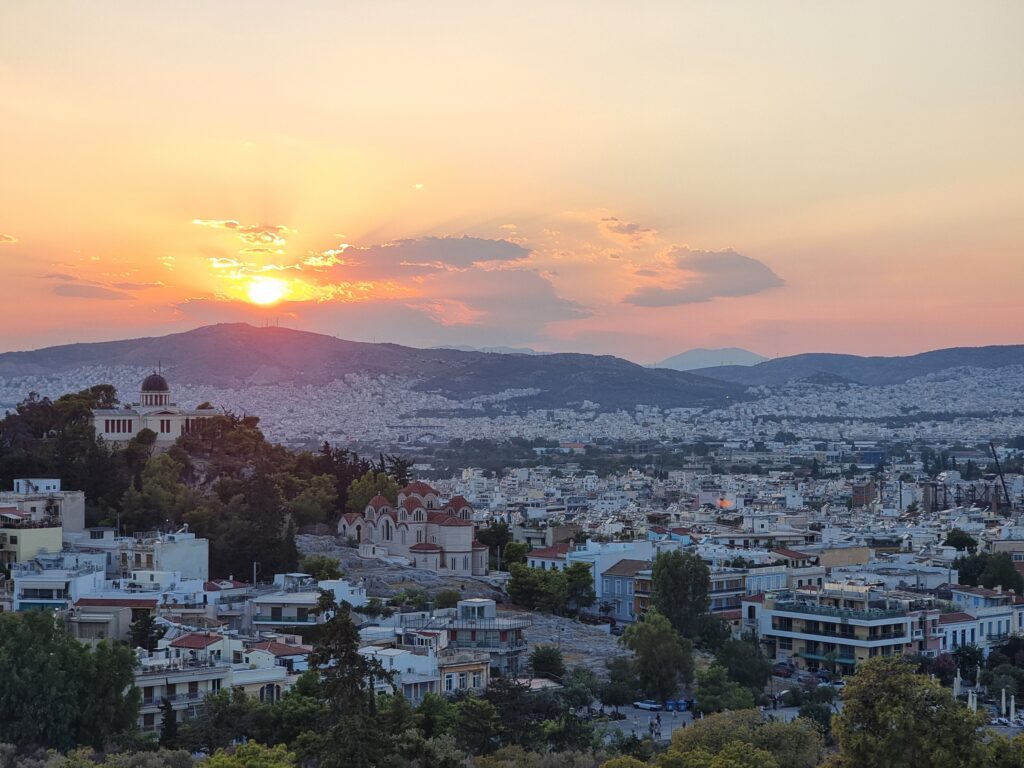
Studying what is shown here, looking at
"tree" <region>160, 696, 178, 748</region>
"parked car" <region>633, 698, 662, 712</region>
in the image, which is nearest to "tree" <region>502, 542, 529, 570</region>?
"parked car" <region>633, 698, 662, 712</region>

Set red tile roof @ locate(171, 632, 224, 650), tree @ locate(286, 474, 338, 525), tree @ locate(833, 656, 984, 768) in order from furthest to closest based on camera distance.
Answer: tree @ locate(286, 474, 338, 525)
red tile roof @ locate(171, 632, 224, 650)
tree @ locate(833, 656, 984, 768)

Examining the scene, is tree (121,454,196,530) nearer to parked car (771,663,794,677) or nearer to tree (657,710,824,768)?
parked car (771,663,794,677)

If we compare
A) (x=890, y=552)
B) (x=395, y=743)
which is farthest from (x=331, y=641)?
(x=890, y=552)

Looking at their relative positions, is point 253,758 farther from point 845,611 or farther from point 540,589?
point 845,611

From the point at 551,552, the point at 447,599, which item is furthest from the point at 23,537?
the point at 551,552

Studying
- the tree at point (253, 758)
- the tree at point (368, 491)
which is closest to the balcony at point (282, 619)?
the tree at point (253, 758)
